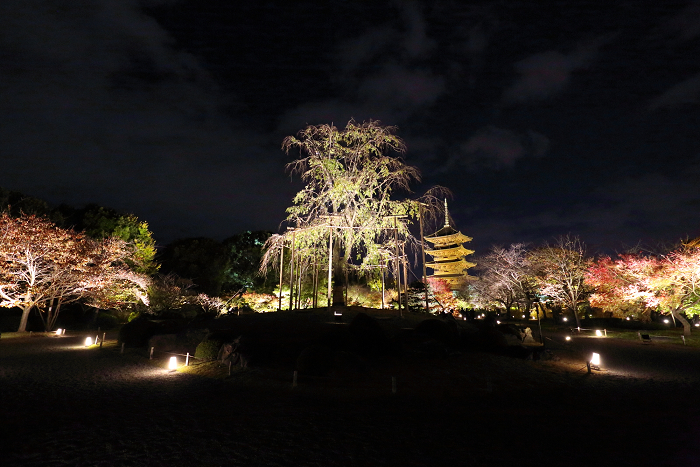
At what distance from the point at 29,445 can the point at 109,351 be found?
10735mm

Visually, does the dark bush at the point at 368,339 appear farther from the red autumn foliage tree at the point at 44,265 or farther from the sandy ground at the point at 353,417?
the red autumn foliage tree at the point at 44,265

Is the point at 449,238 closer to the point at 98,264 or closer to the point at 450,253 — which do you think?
the point at 450,253

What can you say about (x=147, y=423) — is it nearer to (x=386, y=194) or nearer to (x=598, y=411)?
(x=598, y=411)

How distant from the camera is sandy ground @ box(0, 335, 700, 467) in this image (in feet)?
15.3

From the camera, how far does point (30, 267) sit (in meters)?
19.4

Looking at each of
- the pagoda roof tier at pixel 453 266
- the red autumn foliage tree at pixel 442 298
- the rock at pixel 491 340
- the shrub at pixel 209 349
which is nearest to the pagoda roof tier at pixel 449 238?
the pagoda roof tier at pixel 453 266

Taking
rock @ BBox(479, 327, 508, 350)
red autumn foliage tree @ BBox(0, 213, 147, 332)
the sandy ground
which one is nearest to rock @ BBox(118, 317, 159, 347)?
the sandy ground

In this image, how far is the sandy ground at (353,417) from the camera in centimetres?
466

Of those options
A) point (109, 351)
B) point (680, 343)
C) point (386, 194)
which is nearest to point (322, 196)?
point (386, 194)

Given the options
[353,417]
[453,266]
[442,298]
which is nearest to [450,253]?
[453,266]

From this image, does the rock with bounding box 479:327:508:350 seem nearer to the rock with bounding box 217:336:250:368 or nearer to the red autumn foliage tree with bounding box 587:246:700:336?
the rock with bounding box 217:336:250:368

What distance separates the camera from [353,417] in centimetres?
623

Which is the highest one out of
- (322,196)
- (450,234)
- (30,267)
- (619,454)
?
(450,234)

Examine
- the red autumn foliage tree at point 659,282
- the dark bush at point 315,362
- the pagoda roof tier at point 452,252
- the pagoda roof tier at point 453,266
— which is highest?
the pagoda roof tier at point 452,252
